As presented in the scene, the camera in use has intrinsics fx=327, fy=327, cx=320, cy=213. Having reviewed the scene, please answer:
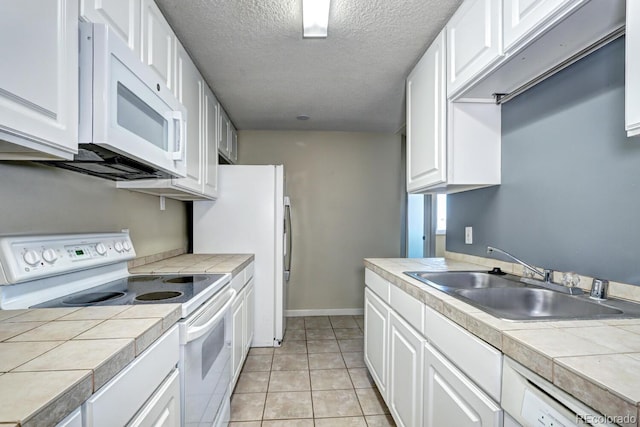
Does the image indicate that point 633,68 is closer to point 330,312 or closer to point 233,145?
point 233,145

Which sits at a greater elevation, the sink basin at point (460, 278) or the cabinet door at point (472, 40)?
the cabinet door at point (472, 40)

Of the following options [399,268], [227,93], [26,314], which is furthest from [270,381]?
[227,93]

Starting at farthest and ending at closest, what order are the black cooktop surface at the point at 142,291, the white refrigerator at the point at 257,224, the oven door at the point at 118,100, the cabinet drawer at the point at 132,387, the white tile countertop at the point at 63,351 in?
the white refrigerator at the point at 257,224
the black cooktop surface at the point at 142,291
the oven door at the point at 118,100
the cabinet drawer at the point at 132,387
the white tile countertop at the point at 63,351

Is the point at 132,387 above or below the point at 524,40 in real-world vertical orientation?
below

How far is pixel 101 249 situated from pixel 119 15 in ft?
3.32

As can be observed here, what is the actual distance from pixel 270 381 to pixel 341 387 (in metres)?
0.52

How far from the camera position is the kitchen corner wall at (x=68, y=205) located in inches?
47.2

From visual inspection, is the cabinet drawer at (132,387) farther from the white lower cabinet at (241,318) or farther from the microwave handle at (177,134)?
the white lower cabinet at (241,318)

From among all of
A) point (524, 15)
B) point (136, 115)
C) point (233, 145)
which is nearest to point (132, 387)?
point (136, 115)

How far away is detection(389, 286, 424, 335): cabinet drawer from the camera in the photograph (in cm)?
142

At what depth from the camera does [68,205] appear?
1475 millimetres

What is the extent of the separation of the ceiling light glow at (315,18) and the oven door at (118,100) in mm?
845

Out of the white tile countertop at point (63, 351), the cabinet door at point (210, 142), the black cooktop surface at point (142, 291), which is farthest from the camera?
the cabinet door at point (210, 142)

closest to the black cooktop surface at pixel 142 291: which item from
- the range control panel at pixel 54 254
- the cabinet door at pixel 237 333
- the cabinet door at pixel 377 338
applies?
the range control panel at pixel 54 254
